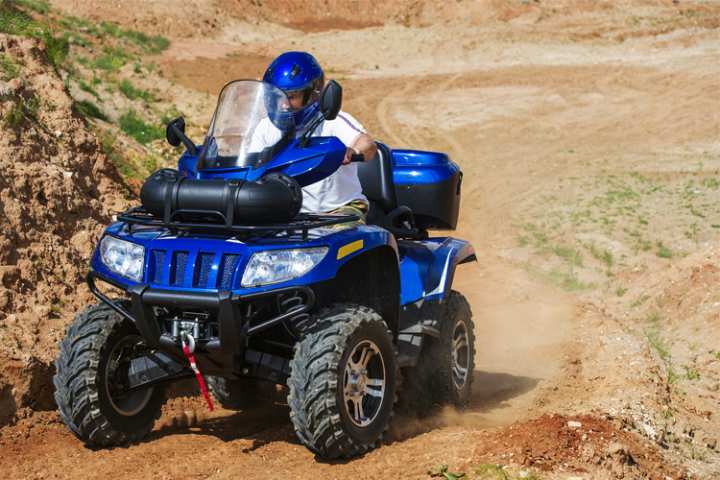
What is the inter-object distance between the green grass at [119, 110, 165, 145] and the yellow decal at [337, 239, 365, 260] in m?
10.3

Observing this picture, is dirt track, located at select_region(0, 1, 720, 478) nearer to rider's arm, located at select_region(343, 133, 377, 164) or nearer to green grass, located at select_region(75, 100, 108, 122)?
rider's arm, located at select_region(343, 133, 377, 164)

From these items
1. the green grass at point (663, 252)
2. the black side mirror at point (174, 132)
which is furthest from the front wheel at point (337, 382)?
the green grass at point (663, 252)

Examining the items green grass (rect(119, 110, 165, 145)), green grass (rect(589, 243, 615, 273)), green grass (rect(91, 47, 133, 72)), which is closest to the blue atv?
green grass (rect(589, 243, 615, 273))

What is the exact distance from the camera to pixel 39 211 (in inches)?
322

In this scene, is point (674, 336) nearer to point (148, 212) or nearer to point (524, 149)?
point (148, 212)

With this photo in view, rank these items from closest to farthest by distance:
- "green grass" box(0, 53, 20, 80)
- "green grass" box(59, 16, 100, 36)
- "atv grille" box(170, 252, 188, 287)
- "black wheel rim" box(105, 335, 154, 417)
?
"atv grille" box(170, 252, 188, 287) → "black wheel rim" box(105, 335, 154, 417) → "green grass" box(0, 53, 20, 80) → "green grass" box(59, 16, 100, 36)

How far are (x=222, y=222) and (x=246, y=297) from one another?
514 millimetres

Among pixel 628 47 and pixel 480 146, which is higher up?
pixel 628 47

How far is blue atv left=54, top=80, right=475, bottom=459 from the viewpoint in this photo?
18.2 ft

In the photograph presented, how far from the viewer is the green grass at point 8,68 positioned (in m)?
9.61

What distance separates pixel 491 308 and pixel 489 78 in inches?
671

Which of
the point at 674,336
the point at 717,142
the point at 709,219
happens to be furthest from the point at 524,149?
the point at 674,336

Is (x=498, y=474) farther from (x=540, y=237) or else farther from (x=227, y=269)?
(x=540, y=237)

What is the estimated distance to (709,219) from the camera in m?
14.5
